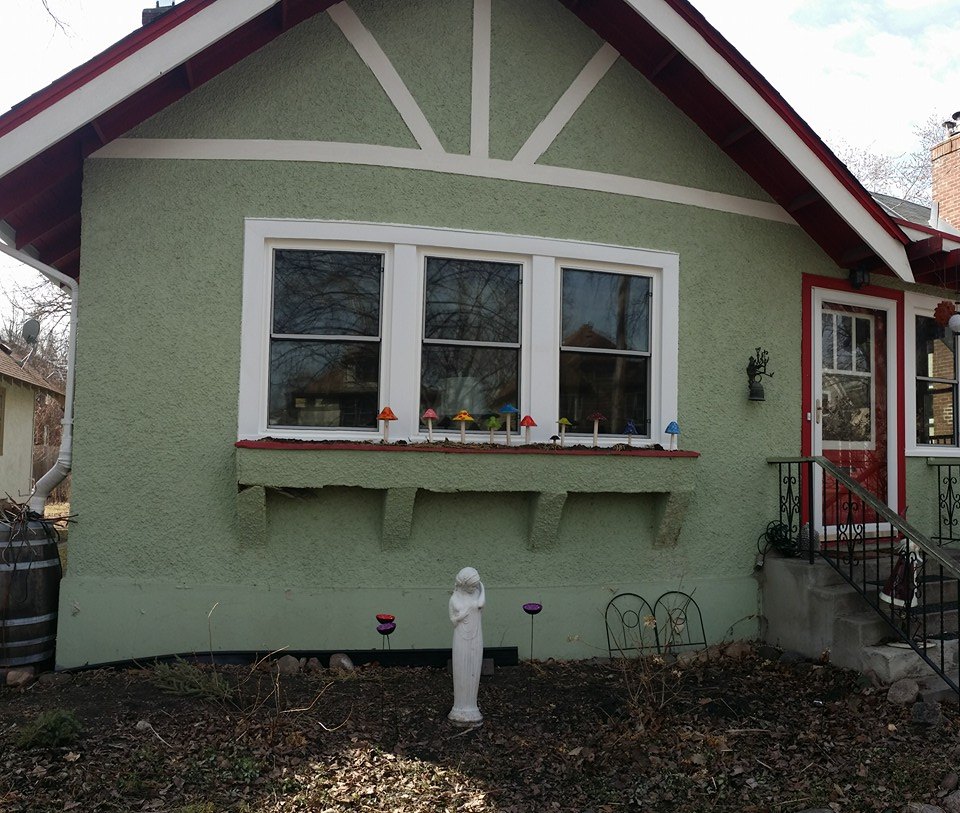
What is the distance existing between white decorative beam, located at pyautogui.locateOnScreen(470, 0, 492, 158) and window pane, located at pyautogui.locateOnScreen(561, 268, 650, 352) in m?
1.16

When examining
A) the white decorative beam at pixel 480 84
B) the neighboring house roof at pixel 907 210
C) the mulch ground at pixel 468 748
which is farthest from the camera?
the neighboring house roof at pixel 907 210

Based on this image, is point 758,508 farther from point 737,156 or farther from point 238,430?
point 238,430

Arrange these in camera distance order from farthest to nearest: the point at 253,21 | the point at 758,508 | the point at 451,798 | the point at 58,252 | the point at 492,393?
the point at 58,252 → the point at 758,508 → the point at 492,393 → the point at 253,21 → the point at 451,798

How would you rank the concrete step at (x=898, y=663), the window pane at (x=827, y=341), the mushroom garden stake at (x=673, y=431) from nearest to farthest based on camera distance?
the concrete step at (x=898, y=663)
the mushroom garden stake at (x=673, y=431)
the window pane at (x=827, y=341)

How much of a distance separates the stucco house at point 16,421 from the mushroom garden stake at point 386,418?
13.7 meters

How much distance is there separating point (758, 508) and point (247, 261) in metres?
4.41

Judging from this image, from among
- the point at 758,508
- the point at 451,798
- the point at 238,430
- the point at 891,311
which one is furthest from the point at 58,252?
the point at 891,311

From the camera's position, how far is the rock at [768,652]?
18.8 feet

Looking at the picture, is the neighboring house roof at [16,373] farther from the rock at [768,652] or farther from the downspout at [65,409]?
the rock at [768,652]

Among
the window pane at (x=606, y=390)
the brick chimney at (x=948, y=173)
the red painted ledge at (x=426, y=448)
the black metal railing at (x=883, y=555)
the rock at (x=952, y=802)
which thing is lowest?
the rock at (x=952, y=802)

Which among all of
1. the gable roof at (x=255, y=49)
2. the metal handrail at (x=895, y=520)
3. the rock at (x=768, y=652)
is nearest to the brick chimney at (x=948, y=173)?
the gable roof at (x=255, y=49)

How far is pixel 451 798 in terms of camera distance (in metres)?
3.53

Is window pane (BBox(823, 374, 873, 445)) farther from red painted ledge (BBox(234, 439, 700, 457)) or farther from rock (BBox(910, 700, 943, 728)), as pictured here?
rock (BBox(910, 700, 943, 728))

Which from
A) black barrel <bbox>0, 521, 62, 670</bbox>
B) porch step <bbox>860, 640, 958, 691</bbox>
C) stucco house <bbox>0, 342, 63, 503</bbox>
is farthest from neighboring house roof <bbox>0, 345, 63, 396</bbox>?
porch step <bbox>860, 640, 958, 691</bbox>
